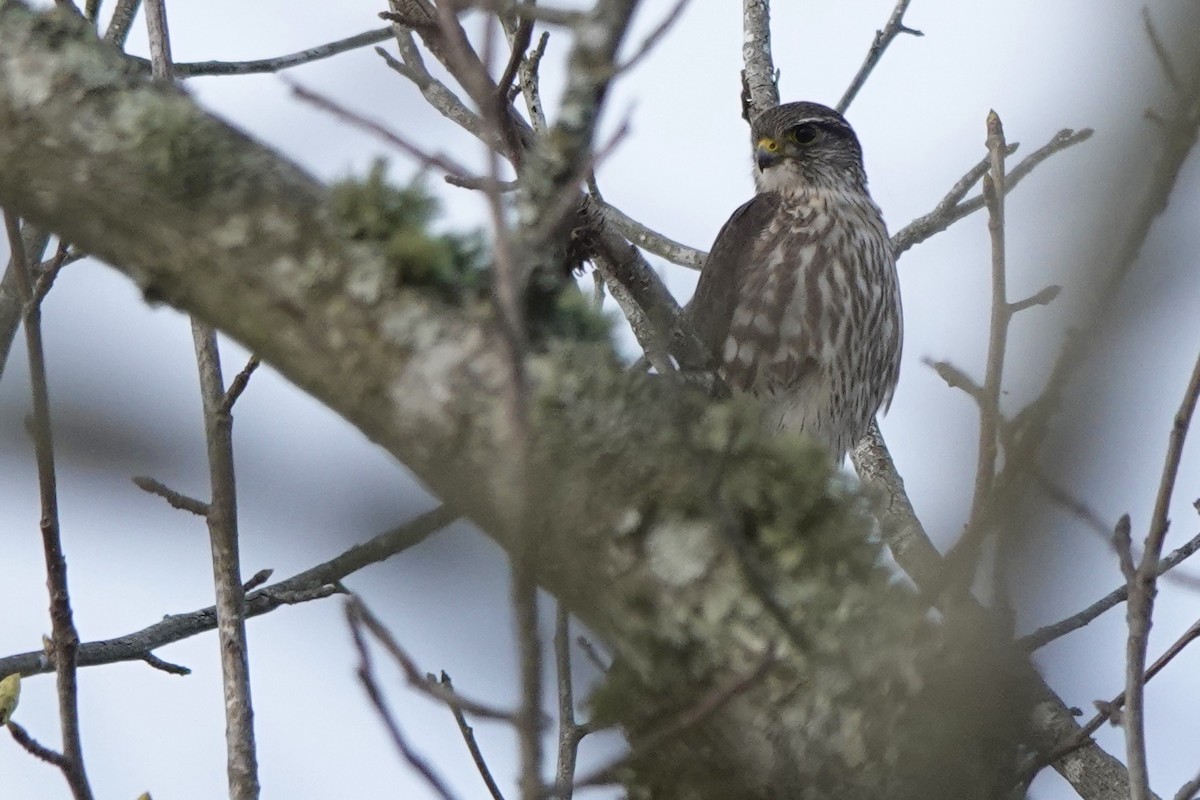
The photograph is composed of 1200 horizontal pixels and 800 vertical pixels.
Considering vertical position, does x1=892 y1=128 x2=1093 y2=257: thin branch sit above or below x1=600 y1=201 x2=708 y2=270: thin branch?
below

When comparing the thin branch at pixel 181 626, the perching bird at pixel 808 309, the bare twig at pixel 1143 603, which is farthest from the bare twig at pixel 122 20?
the bare twig at pixel 1143 603

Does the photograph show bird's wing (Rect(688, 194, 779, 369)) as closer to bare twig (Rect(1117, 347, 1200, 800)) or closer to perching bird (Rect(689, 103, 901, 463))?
A: perching bird (Rect(689, 103, 901, 463))

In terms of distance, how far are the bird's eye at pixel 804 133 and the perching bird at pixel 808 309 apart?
189 mm

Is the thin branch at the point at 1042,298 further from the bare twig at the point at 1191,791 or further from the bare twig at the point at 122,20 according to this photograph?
the bare twig at the point at 122,20

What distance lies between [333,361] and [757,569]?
1.54 feet

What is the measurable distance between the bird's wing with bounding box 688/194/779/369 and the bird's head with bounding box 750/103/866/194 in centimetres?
18

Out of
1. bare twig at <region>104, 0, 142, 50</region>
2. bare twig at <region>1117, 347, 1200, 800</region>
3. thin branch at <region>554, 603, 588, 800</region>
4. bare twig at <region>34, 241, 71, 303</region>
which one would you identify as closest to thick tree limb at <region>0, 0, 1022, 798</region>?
bare twig at <region>1117, 347, 1200, 800</region>

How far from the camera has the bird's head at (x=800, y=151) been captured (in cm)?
602

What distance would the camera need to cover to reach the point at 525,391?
131 cm

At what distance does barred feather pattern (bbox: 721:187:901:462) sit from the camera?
5.36 metres

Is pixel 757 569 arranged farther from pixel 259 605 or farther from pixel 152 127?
pixel 259 605

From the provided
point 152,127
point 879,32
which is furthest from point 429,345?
point 879,32

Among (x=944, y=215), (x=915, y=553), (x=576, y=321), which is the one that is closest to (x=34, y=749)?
(x=576, y=321)

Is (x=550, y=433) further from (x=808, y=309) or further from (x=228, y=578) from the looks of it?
(x=808, y=309)
